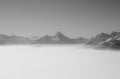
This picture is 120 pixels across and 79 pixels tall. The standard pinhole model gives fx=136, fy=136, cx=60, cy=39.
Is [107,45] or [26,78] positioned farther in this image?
[107,45]

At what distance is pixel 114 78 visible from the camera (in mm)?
35531

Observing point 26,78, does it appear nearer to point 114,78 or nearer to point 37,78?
point 37,78

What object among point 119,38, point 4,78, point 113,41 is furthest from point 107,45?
point 4,78

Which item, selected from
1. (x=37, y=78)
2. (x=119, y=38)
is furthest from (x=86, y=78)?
(x=119, y=38)

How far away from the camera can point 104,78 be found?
121ft

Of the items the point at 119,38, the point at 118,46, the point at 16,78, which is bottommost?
the point at 16,78

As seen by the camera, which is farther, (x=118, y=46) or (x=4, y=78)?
(x=118, y=46)

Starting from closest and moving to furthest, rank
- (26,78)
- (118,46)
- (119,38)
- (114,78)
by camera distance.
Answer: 1. (114,78)
2. (26,78)
3. (118,46)
4. (119,38)

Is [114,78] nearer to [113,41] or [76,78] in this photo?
[76,78]

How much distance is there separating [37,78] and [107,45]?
14439cm

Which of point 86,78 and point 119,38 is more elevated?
point 119,38

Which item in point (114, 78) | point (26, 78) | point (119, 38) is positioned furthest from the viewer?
point (119, 38)

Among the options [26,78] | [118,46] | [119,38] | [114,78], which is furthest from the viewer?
[119,38]

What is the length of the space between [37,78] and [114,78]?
68.4 ft
